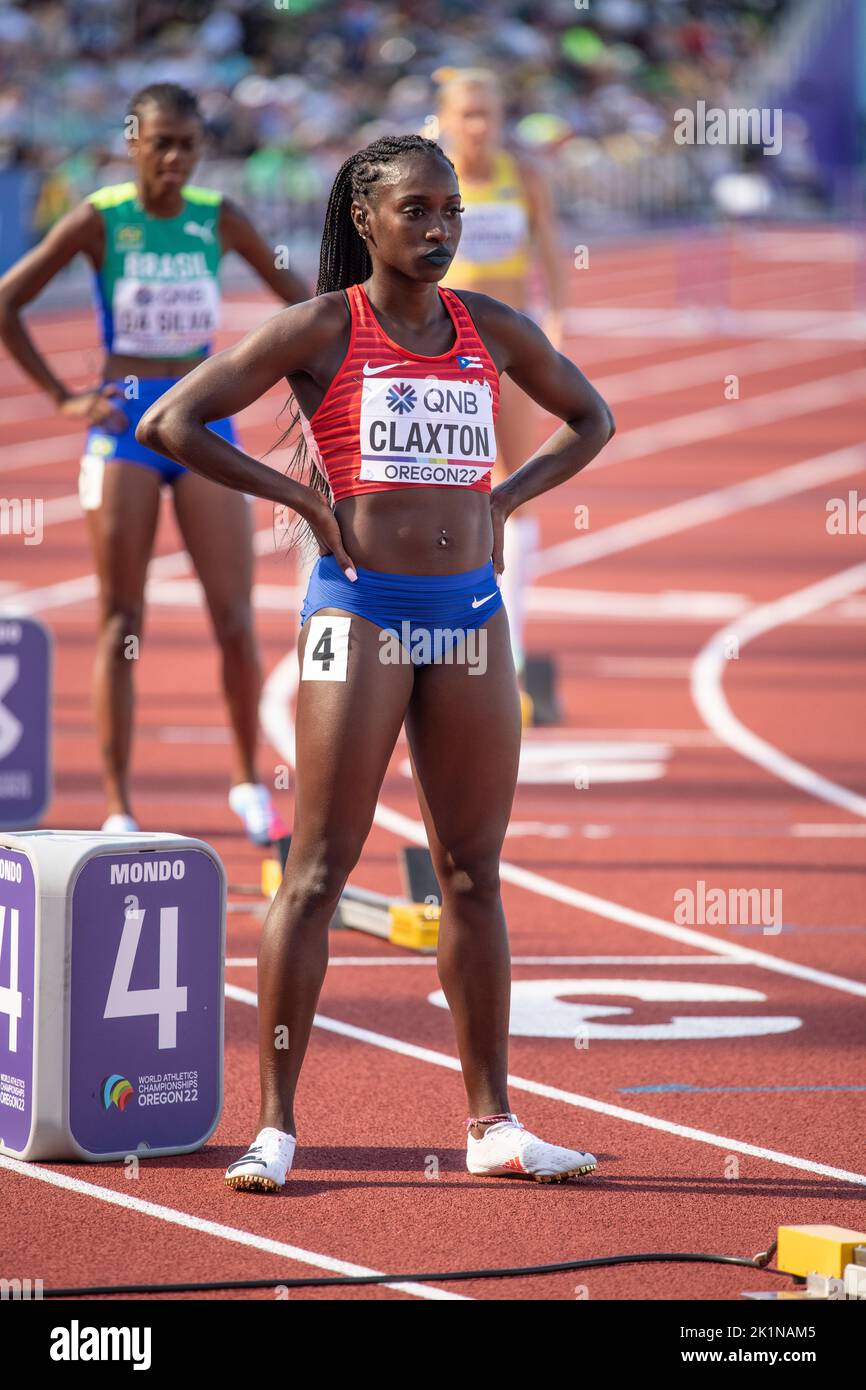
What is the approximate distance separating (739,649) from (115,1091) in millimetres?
8525

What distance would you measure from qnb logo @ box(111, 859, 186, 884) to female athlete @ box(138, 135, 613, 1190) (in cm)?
33

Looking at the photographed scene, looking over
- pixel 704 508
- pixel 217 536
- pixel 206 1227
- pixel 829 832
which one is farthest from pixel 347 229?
pixel 704 508

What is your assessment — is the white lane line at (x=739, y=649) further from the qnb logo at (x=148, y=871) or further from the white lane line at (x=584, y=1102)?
the qnb logo at (x=148, y=871)

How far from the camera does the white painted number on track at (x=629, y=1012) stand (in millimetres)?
6516

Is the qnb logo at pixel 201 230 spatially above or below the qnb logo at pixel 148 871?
above

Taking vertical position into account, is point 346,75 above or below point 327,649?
above

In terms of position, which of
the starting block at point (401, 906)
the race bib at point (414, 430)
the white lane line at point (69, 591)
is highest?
the white lane line at point (69, 591)

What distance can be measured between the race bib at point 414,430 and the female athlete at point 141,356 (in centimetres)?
298

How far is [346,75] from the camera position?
40.5 m

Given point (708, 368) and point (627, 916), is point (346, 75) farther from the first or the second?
point (627, 916)

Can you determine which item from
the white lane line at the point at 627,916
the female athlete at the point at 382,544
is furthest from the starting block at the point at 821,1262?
the white lane line at the point at 627,916

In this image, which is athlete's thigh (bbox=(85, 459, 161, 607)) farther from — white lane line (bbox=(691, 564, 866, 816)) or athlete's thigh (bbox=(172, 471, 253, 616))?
white lane line (bbox=(691, 564, 866, 816))

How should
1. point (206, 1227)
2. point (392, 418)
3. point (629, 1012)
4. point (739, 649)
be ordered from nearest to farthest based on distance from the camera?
point (206, 1227)
point (392, 418)
point (629, 1012)
point (739, 649)
